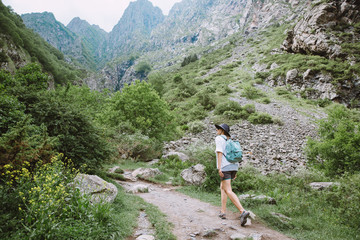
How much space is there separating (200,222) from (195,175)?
161 inches

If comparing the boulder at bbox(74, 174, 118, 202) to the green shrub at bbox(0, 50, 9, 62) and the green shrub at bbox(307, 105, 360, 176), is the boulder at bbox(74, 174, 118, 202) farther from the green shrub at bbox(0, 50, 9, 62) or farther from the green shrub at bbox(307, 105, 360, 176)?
the green shrub at bbox(0, 50, 9, 62)

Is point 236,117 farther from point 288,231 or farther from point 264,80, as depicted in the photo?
point 264,80

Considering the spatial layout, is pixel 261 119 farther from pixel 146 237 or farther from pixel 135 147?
pixel 146 237

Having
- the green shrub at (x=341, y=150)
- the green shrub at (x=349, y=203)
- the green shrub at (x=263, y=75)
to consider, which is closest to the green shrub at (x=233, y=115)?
the green shrub at (x=341, y=150)

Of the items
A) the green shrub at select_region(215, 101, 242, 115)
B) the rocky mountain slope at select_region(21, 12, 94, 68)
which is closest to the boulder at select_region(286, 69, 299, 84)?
the green shrub at select_region(215, 101, 242, 115)

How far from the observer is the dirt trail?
12.5ft

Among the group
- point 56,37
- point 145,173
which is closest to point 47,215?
point 145,173

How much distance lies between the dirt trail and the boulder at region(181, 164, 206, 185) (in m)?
1.71

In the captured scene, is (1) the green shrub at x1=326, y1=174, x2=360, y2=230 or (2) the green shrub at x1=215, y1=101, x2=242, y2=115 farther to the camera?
(2) the green shrub at x1=215, y1=101, x2=242, y2=115

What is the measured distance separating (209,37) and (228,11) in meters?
41.8

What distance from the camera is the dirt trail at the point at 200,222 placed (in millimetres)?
3816

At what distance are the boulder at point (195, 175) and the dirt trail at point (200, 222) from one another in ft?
5.60

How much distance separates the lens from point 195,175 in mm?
8562

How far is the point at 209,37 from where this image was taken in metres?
133
